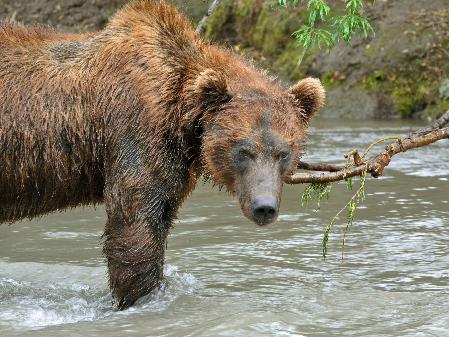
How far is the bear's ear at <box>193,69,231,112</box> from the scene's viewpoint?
6770mm

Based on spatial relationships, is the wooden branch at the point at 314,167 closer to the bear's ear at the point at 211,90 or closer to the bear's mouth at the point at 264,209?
the bear's ear at the point at 211,90

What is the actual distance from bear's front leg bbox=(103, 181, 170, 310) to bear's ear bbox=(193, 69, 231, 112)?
2.69 feet

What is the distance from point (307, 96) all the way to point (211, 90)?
32.6 inches

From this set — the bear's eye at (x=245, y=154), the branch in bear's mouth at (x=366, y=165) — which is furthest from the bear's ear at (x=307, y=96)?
the bear's eye at (x=245, y=154)

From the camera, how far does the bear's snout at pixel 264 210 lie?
20.9 feet

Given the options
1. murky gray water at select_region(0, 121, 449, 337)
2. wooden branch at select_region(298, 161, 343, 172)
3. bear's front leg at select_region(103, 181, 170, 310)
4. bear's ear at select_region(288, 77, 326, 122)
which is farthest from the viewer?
wooden branch at select_region(298, 161, 343, 172)

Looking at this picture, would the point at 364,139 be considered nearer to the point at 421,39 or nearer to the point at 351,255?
the point at 421,39

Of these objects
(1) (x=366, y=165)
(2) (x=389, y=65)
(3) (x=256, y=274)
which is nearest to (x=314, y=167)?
(1) (x=366, y=165)

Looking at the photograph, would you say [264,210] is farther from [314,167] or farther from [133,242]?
[314,167]

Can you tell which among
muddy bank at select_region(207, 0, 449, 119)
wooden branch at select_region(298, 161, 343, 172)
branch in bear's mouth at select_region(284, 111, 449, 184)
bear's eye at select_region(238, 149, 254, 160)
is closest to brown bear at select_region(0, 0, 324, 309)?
bear's eye at select_region(238, 149, 254, 160)

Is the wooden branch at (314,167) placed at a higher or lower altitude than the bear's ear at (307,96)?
lower

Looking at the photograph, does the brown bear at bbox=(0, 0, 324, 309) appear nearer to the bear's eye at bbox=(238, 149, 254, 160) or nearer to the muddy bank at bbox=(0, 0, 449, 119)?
the bear's eye at bbox=(238, 149, 254, 160)

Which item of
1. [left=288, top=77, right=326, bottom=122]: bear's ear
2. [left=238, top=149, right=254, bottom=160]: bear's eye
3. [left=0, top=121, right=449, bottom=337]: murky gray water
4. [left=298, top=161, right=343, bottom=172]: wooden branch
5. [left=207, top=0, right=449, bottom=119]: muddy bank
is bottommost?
[left=0, top=121, right=449, bottom=337]: murky gray water

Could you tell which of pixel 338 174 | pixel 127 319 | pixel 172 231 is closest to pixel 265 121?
pixel 338 174
